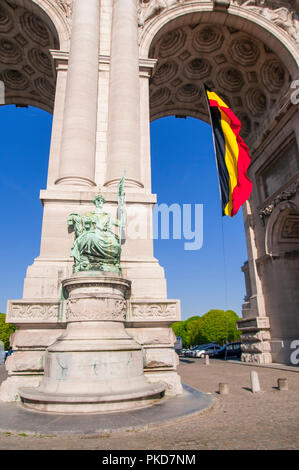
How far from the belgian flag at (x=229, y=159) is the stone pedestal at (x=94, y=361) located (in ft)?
19.7

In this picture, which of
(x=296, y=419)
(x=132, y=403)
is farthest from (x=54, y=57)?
(x=296, y=419)

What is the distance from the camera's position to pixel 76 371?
21.2ft

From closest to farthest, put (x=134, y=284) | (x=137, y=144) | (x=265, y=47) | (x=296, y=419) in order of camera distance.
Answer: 1. (x=296, y=419)
2. (x=134, y=284)
3. (x=137, y=144)
4. (x=265, y=47)

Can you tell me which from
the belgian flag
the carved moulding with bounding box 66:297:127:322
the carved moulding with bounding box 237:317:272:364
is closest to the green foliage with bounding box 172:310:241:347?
Answer: the carved moulding with bounding box 237:317:272:364

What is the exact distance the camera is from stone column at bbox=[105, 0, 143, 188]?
1086 centimetres

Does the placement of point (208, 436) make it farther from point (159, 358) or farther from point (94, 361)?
point (159, 358)

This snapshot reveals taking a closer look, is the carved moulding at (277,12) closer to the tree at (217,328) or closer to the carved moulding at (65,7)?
the carved moulding at (65,7)

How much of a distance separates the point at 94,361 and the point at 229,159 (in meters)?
9.30

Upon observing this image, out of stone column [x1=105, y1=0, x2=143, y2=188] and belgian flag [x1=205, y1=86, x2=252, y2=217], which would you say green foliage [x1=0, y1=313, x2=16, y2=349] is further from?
belgian flag [x1=205, y1=86, x2=252, y2=217]

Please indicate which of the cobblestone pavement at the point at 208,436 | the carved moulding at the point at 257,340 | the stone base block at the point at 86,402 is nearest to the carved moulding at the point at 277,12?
the carved moulding at the point at 257,340

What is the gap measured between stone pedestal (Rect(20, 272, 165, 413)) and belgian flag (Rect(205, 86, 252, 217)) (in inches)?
236

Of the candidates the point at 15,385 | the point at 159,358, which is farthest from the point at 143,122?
the point at 15,385

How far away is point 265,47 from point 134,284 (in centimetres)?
1861

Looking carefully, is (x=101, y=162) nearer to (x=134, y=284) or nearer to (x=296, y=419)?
(x=134, y=284)
